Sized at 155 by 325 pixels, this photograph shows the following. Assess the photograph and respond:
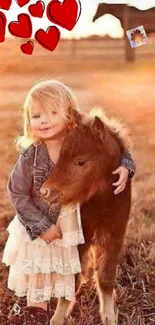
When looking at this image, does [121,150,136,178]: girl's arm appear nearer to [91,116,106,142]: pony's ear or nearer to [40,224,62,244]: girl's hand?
[91,116,106,142]: pony's ear

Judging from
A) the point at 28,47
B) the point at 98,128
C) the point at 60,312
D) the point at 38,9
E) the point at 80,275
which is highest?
the point at 38,9

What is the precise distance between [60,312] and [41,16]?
838 mm

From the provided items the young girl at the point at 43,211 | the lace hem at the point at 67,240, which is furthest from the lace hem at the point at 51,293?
the lace hem at the point at 67,240

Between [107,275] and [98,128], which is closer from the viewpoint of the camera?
[98,128]

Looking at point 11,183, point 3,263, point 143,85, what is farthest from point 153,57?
point 3,263

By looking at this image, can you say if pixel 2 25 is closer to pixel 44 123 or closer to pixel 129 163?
pixel 44 123

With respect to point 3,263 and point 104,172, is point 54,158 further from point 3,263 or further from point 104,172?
point 3,263

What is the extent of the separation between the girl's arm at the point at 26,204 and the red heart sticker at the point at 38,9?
41 cm

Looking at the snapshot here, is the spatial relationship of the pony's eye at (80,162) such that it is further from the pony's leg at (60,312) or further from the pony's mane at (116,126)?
the pony's leg at (60,312)

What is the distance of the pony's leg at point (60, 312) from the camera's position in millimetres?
2621

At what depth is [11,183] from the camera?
258 cm

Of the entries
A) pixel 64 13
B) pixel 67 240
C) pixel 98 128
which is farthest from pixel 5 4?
pixel 67 240

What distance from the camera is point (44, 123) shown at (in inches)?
101

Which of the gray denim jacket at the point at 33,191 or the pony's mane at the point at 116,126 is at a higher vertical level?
the pony's mane at the point at 116,126
